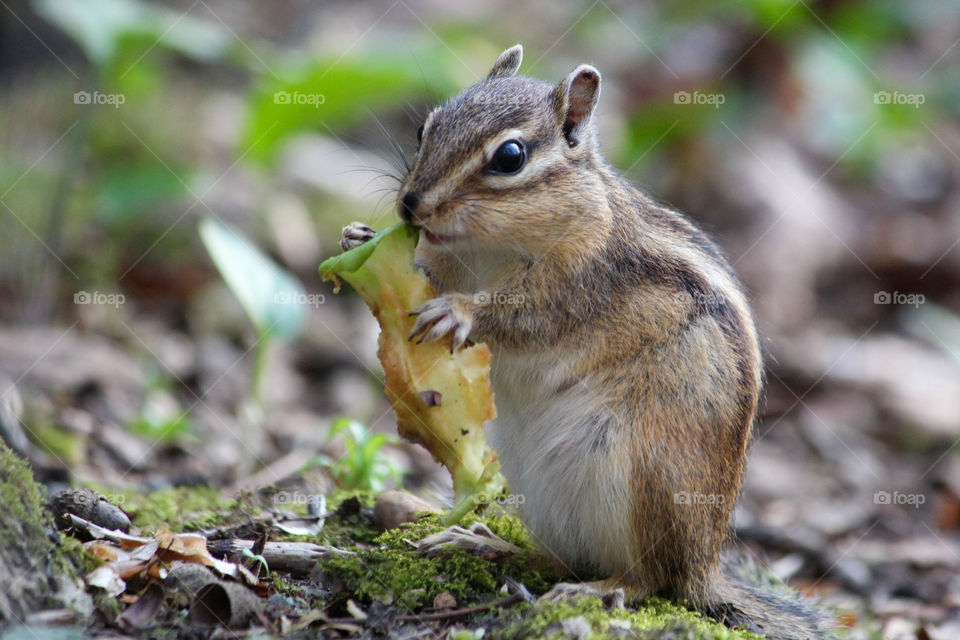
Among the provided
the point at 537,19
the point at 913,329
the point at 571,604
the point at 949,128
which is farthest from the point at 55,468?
the point at 949,128

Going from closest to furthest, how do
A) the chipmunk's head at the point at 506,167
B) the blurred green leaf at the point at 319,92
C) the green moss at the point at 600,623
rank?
the green moss at the point at 600,623 → the chipmunk's head at the point at 506,167 → the blurred green leaf at the point at 319,92

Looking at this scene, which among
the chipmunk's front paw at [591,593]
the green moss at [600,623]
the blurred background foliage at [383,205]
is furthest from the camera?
the blurred background foliage at [383,205]

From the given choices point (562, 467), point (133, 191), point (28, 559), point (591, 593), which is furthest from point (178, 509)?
point (133, 191)

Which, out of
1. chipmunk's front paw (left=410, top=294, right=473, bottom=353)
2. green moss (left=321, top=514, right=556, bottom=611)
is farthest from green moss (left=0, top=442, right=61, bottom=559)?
chipmunk's front paw (left=410, top=294, right=473, bottom=353)

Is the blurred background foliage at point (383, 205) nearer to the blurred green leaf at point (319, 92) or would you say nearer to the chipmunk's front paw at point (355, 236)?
the blurred green leaf at point (319, 92)

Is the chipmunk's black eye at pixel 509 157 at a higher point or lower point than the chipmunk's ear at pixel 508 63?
lower

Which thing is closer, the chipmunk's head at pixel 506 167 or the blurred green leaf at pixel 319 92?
the chipmunk's head at pixel 506 167

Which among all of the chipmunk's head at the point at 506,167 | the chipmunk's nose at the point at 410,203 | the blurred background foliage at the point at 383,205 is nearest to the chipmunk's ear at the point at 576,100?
the chipmunk's head at the point at 506,167
